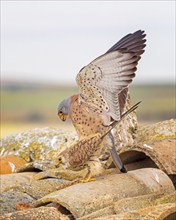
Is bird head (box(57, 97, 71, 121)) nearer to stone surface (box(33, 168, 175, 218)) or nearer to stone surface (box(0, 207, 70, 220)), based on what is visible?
stone surface (box(33, 168, 175, 218))

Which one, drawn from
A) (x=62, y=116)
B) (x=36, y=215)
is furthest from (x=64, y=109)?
(x=36, y=215)

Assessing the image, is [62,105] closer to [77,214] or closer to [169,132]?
[77,214]

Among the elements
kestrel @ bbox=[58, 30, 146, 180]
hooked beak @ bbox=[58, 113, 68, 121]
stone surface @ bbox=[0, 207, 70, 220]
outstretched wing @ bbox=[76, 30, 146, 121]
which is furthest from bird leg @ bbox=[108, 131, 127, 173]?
stone surface @ bbox=[0, 207, 70, 220]

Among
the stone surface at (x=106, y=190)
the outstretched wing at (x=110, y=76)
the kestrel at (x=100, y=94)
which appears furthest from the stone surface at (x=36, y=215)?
the outstretched wing at (x=110, y=76)

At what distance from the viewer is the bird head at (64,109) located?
32.2 ft

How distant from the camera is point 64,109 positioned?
9.80 metres

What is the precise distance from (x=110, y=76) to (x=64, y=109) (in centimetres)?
59

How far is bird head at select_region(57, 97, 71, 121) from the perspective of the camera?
32.2ft

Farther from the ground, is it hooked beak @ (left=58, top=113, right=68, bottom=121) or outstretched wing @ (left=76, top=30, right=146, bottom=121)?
outstretched wing @ (left=76, top=30, right=146, bottom=121)

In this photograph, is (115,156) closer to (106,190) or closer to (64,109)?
(106,190)

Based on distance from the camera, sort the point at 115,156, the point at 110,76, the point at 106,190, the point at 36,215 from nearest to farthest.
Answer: the point at 36,215 → the point at 106,190 → the point at 110,76 → the point at 115,156

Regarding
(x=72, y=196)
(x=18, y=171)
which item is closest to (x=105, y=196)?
(x=72, y=196)

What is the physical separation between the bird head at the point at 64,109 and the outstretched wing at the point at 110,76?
15 centimetres

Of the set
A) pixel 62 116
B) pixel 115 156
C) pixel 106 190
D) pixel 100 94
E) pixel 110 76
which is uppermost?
pixel 110 76
